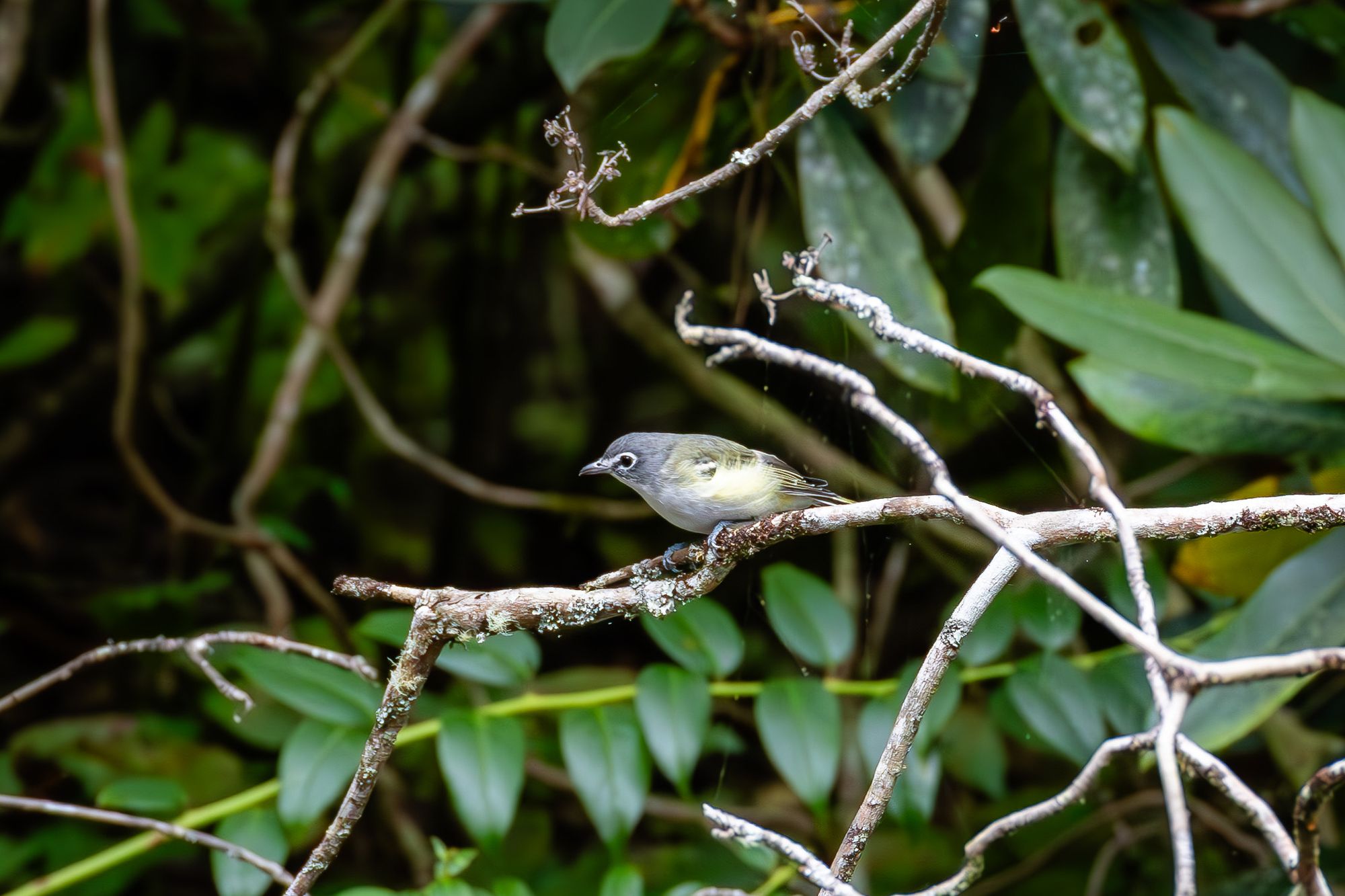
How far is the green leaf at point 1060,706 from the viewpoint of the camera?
2.16 meters

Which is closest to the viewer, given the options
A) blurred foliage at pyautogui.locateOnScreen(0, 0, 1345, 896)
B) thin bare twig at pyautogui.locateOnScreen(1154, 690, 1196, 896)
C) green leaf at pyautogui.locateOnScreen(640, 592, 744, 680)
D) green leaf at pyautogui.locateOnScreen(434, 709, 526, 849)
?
thin bare twig at pyautogui.locateOnScreen(1154, 690, 1196, 896)

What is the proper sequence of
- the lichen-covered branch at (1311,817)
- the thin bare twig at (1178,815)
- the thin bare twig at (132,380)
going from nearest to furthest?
the thin bare twig at (1178,815) → the lichen-covered branch at (1311,817) → the thin bare twig at (132,380)

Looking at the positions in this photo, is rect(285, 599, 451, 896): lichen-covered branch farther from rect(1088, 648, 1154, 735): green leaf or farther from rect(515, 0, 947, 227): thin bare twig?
rect(1088, 648, 1154, 735): green leaf

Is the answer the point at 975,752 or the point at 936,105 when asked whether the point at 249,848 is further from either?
the point at 936,105

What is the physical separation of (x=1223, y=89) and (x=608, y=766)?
1949 millimetres

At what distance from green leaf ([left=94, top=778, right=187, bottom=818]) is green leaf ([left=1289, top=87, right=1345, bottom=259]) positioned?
93.0 inches

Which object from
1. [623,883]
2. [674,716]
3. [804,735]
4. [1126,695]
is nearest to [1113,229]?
[1126,695]

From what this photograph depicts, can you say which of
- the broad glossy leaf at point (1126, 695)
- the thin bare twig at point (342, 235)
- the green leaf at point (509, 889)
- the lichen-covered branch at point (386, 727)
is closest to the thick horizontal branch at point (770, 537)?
the lichen-covered branch at point (386, 727)

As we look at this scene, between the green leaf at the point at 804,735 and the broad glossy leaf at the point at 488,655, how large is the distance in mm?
453

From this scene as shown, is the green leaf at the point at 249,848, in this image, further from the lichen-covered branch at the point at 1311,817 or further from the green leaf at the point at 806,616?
the lichen-covered branch at the point at 1311,817

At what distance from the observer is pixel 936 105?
90.5 inches

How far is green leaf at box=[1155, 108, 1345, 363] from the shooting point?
6.72 ft

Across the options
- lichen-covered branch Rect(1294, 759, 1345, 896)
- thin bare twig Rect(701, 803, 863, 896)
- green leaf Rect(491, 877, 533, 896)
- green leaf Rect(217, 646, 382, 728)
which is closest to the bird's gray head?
green leaf Rect(217, 646, 382, 728)

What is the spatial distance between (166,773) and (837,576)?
188 cm
